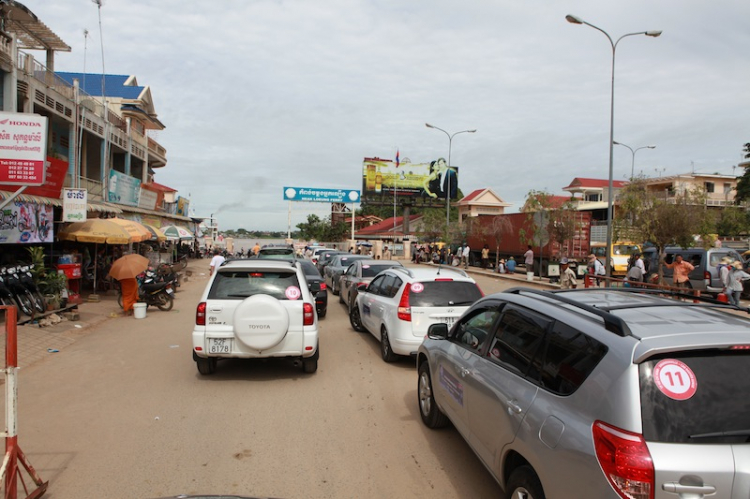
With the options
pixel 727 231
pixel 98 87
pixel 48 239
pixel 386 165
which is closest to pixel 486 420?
pixel 48 239

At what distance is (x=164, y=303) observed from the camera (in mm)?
14062

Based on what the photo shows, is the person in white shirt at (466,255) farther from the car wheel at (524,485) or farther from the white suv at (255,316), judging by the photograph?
the car wheel at (524,485)

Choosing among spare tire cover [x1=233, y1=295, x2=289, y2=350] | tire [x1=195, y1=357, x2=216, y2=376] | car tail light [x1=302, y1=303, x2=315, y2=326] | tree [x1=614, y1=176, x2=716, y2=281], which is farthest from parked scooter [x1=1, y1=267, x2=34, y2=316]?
tree [x1=614, y1=176, x2=716, y2=281]

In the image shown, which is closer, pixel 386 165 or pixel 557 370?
pixel 557 370

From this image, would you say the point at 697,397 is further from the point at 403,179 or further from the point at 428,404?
the point at 403,179

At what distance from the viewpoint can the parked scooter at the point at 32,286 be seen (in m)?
10.3

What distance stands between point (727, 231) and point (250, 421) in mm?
47529

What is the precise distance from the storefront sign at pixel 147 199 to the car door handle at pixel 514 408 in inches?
1034

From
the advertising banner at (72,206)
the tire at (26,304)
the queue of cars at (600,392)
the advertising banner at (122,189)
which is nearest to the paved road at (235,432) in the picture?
the queue of cars at (600,392)

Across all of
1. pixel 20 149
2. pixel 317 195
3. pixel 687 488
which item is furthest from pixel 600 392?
pixel 317 195

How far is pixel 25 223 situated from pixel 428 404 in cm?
1106

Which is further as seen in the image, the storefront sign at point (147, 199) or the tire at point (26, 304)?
the storefront sign at point (147, 199)

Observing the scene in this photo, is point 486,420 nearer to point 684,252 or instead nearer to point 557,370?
point 557,370

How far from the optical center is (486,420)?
11.7 feet
